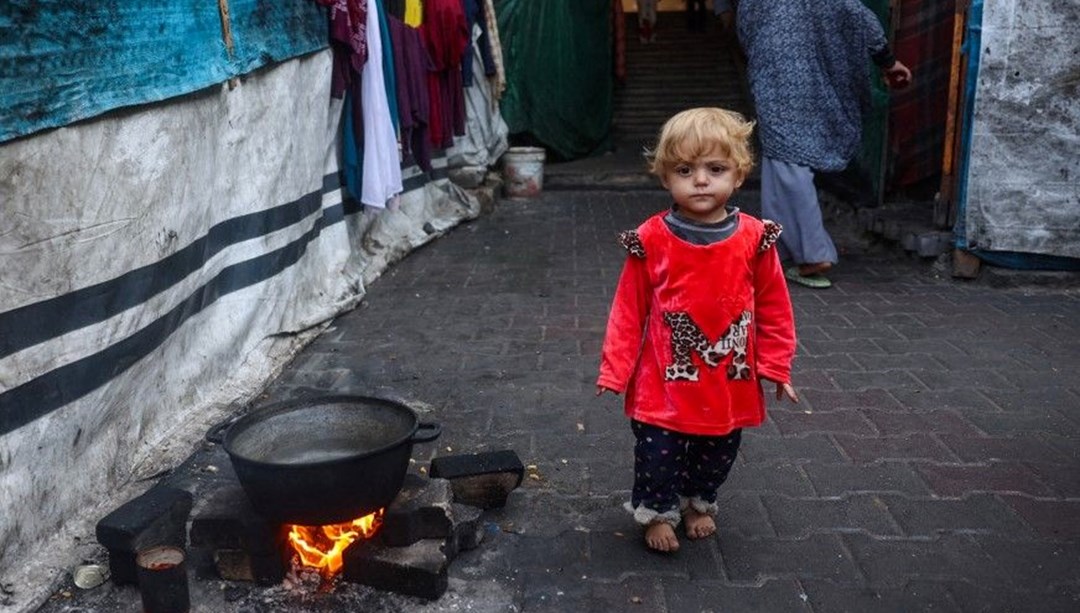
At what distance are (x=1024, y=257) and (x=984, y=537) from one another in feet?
12.2

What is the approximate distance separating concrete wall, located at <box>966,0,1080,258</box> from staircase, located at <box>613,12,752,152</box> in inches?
282

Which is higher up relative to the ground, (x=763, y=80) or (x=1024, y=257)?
(x=763, y=80)

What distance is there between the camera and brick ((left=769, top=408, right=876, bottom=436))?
12.2 ft

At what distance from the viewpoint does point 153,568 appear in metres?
2.42

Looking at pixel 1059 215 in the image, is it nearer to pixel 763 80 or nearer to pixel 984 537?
pixel 763 80

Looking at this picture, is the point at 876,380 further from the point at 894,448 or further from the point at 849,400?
the point at 894,448

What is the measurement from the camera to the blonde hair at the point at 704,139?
2.46 meters

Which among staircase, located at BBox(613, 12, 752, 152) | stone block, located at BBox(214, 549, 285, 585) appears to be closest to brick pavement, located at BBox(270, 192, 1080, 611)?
stone block, located at BBox(214, 549, 285, 585)

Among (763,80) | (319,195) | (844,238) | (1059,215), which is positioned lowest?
(844,238)

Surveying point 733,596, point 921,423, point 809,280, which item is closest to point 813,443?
point 921,423

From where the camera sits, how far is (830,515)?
9.88 feet

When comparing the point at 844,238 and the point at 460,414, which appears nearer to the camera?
the point at 460,414

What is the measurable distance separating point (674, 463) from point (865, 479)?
0.91m

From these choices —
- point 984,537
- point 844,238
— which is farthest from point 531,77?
point 984,537
